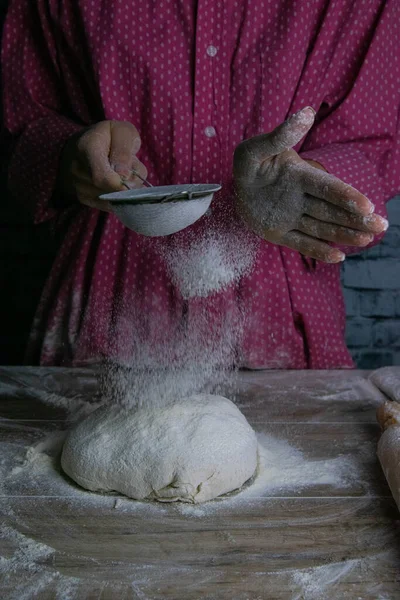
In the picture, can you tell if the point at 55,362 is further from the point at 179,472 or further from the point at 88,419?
the point at 179,472

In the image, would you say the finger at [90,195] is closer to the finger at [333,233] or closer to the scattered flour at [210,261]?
the scattered flour at [210,261]

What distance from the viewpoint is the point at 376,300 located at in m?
2.38

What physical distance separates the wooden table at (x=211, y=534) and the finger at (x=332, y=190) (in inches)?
16.0

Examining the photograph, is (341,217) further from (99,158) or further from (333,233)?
(99,158)

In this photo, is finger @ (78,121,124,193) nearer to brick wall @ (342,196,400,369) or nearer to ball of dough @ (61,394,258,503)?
ball of dough @ (61,394,258,503)

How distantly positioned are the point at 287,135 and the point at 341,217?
156mm

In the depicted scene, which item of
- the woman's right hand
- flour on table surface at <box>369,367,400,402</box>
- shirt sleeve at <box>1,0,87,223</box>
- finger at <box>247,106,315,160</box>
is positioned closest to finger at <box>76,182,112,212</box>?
the woman's right hand

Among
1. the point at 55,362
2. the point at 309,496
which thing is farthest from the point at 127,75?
the point at 309,496

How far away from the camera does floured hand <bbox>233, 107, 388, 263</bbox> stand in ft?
3.51

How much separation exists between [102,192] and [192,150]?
30 cm

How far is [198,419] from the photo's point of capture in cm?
115

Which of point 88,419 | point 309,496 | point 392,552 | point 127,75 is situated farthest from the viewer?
point 127,75

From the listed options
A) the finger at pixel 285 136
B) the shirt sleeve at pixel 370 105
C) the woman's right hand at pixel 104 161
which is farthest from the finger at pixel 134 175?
the shirt sleeve at pixel 370 105

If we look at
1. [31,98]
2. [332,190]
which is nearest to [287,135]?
[332,190]
